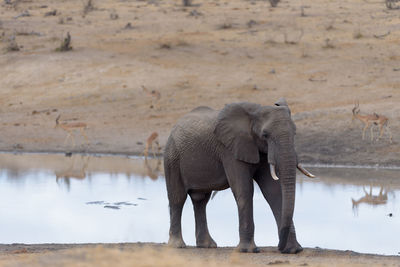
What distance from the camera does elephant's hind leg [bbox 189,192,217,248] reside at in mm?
9523

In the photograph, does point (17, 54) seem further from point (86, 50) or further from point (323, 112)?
point (323, 112)

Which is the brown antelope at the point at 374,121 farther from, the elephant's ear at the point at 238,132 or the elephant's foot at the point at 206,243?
the elephant's ear at the point at 238,132

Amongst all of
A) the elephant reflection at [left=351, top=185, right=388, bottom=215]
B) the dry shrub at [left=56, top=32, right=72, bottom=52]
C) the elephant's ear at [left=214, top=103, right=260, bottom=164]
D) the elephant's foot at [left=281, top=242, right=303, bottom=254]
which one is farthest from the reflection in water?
the dry shrub at [left=56, top=32, right=72, bottom=52]

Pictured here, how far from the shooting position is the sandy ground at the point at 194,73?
20.1 m

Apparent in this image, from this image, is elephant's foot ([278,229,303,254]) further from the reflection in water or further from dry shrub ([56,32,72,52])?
dry shrub ([56,32,72,52])

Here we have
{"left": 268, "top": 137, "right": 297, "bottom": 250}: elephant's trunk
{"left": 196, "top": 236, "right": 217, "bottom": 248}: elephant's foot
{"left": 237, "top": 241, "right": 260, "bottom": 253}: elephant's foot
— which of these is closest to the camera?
{"left": 268, "top": 137, "right": 297, "bottom": 250}: elephant's trunk

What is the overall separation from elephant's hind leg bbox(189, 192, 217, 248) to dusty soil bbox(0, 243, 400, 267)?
6.7 inches

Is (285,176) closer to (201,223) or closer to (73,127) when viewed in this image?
(201,223)

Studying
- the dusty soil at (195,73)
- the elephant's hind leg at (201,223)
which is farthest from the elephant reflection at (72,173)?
the elephant's hind leg at (201,223)

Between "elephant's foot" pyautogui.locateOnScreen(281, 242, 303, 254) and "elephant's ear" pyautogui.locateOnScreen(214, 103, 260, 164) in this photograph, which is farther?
"elephant's ear" pyautogui.locateOnScreen(214, 103, 260, 164)

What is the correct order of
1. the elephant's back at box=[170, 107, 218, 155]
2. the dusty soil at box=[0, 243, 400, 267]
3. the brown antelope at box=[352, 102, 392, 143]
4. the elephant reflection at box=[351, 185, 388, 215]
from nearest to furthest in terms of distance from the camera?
the dusty soil at box=[0, 243, 400, 267] < the elephant's back at box=[170, 107, 218, 155] < the elephant reflection at box=[351, 185, 388, 215] < the brown antelope at box=[352, 102, 392, 143]

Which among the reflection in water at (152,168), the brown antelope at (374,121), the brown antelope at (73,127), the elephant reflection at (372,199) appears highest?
the brown antelope at (374,121)

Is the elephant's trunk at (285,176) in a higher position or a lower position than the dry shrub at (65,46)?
higher

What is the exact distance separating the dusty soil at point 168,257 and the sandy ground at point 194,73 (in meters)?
9.19
